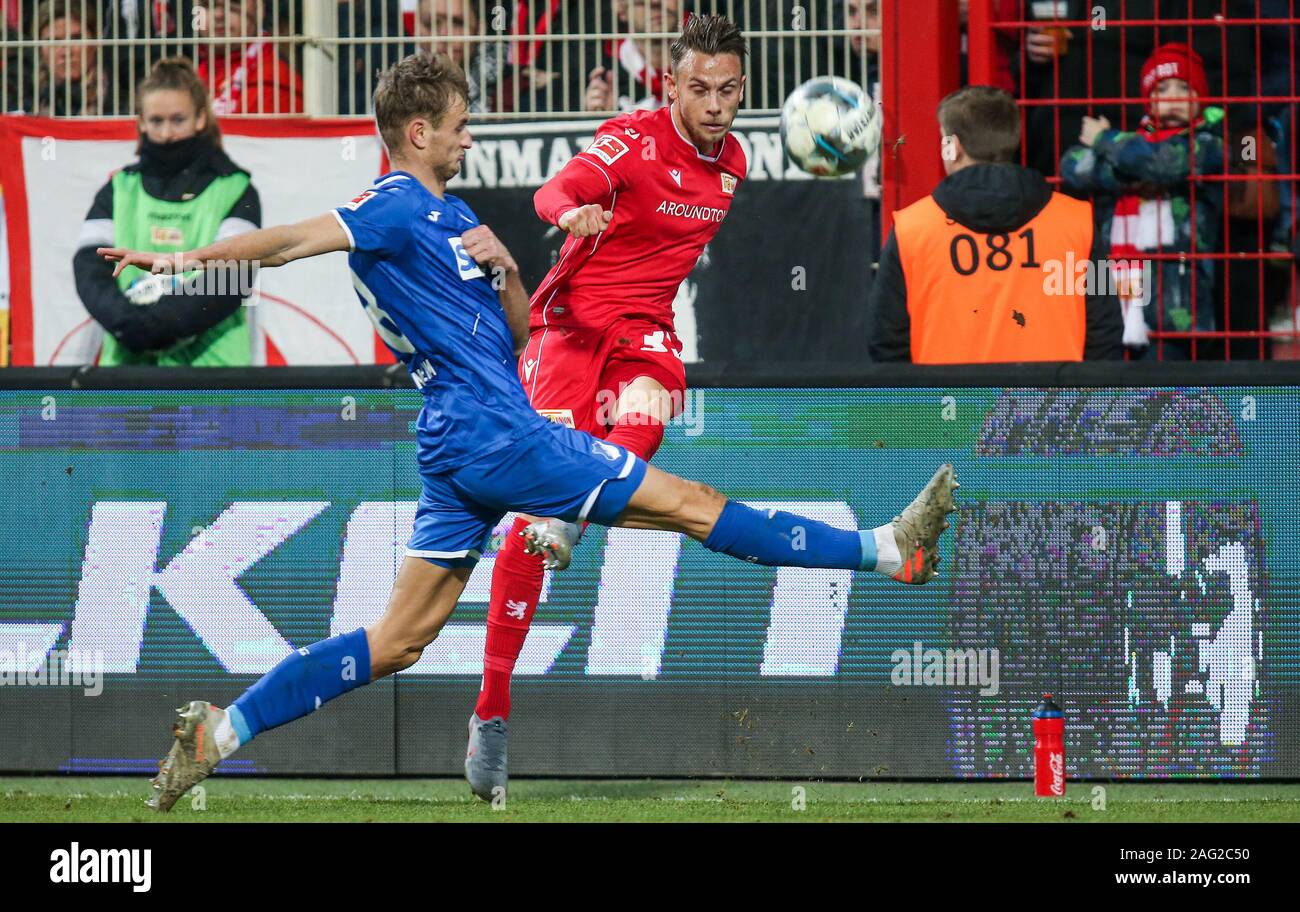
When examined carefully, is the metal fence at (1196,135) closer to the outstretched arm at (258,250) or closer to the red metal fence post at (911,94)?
the red metal fence post at (911,94)

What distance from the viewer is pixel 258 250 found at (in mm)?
5520

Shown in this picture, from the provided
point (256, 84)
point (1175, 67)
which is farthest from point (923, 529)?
point (256, 84)

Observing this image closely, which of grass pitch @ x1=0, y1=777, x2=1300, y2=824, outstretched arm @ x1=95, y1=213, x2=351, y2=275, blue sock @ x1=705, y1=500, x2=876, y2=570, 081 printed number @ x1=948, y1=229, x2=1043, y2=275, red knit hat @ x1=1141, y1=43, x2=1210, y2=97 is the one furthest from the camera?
red knit hat @ x1=1141, y1=43, x2=1210, y2=97

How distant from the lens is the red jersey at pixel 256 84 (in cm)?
1125

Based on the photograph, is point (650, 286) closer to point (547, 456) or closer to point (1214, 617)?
point (547, 456)

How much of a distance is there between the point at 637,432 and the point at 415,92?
1.64 m

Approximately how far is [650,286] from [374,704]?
2025 millimetres

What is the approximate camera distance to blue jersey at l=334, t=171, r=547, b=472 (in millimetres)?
5895

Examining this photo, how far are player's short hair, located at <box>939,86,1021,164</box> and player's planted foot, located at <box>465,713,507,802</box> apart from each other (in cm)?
360

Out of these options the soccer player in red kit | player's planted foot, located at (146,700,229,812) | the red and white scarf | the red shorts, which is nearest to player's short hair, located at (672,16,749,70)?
the soccer player in red kit

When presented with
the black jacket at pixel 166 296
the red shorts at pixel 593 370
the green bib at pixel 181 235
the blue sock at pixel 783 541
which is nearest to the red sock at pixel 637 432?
the red shorts at pixel 593 370

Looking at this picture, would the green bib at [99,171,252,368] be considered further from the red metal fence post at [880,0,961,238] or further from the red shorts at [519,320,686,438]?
the red shorts at [519,320,686,438]

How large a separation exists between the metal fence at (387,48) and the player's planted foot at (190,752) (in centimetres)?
540

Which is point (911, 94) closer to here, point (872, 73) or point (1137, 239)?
point (872, 73)
